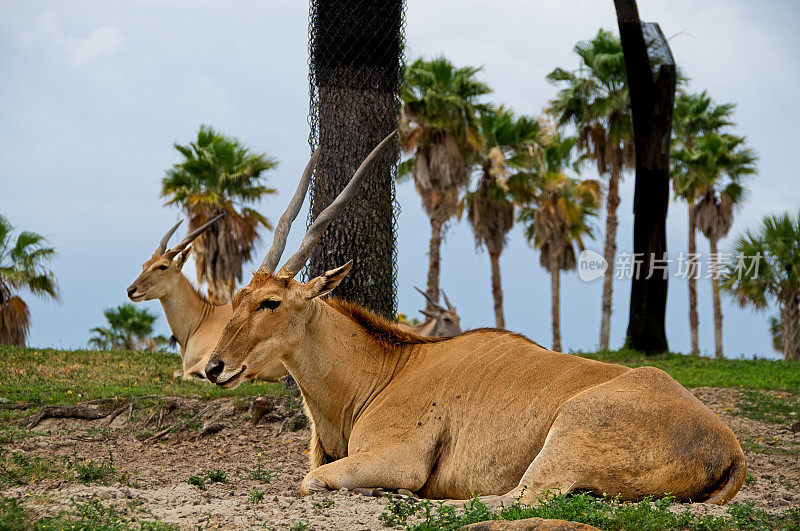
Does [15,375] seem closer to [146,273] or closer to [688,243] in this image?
[146,273]

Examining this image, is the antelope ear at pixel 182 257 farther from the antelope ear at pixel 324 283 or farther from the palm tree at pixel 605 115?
the palm tree at pixel 605 115

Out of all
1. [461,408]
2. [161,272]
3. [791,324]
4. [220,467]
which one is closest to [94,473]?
[220,467]

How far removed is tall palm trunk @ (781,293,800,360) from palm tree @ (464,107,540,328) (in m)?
9.36

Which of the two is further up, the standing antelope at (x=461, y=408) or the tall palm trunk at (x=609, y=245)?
the tall palm trunk at (x=609, y=245)

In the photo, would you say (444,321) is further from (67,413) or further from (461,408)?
(461,408)

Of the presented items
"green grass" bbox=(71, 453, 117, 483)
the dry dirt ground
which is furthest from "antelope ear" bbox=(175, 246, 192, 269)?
"green grass" bbox=(71, 453, 117, 483)

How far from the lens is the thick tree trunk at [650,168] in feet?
53.3

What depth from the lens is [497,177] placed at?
30.3 metres

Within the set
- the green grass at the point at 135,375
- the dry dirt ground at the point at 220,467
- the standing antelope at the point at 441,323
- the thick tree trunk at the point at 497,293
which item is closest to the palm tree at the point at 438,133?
the thick tree trunk at the point at 497,293

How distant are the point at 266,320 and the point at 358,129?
151 inches

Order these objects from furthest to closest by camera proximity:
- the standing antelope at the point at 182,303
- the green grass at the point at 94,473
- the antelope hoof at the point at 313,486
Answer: the standing antelope at the point at 182,303 < the green grass at the point at 94,473 < the antelope hoof at the point at 313,486

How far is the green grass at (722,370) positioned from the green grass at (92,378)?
21.2ft

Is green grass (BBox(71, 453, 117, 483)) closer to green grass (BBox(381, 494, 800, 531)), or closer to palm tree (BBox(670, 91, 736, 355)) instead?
green grass (BBox(381, 494, 800, 531))

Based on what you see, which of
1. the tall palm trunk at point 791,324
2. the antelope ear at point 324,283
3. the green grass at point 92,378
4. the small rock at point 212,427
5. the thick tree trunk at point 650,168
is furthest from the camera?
the tall palm trunk at point 791,324
